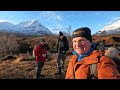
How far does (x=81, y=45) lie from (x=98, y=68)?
4.09 feet

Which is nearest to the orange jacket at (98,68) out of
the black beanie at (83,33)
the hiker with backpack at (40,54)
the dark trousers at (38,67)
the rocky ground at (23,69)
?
the black beanie at (83,33)

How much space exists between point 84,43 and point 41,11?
164 cm

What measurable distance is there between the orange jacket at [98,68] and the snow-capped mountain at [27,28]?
2308mm

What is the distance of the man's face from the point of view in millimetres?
6766

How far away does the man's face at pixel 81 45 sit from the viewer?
266 inches

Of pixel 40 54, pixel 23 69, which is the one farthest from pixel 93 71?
pixel 23 69

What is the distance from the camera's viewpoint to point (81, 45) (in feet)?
22.5

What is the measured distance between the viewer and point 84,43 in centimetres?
695

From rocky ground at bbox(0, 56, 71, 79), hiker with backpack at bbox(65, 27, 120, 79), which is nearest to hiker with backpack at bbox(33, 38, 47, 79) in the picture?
rocky ground at bbox(0, 56, 71, 79)

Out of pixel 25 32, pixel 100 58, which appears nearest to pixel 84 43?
pixel 100 58

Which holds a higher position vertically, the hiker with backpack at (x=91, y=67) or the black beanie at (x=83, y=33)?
the black beanie at (x=83, y=33)

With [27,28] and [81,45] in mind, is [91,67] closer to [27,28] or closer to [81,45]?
[81,45]

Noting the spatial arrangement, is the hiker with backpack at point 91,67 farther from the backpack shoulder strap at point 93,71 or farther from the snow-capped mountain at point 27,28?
the snow-capped mountain at point 27,28

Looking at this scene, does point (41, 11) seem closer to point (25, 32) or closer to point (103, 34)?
point (25, 32)
